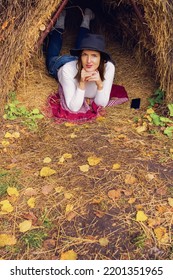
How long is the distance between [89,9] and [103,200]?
11.4 ft

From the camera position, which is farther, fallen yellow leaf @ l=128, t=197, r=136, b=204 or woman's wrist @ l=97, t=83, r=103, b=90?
woman's wrist @ l=97, t=83, r=103, b=90

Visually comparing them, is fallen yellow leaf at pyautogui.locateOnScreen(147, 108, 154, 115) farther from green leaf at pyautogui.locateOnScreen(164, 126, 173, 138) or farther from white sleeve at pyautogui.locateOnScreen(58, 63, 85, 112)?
white sleeve at pyautogui.locateOnScreen(58, 63, 85, 112)

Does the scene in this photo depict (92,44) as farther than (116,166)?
Yes

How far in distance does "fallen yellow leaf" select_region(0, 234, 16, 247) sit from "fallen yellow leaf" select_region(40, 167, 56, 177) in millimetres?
701

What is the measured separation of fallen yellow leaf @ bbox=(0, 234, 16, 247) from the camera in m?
2.65

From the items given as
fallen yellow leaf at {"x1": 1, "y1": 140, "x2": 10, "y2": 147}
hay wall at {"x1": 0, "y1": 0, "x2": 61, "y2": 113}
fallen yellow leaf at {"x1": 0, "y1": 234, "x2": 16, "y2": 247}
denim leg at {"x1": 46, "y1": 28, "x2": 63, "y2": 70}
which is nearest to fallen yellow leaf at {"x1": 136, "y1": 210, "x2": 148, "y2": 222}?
fallen yellow leaf at {"x1": 0, "y1": 234, "x2": 16, "y2": 247}

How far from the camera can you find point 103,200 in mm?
2975

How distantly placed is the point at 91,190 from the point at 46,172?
46 centimetres

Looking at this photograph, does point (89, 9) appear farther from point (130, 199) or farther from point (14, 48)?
point (130, 199)

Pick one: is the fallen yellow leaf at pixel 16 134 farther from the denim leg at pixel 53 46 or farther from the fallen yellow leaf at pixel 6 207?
the denim leg at pixel 53 46

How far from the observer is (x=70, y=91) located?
4.15 metres

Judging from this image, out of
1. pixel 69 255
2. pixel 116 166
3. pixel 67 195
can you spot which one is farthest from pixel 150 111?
pixel 69 255

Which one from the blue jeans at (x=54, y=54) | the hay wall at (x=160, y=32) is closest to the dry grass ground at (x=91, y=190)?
the hay wall at (x=160, y=32)

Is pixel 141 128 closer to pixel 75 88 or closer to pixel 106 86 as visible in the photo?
pixel 106 86
